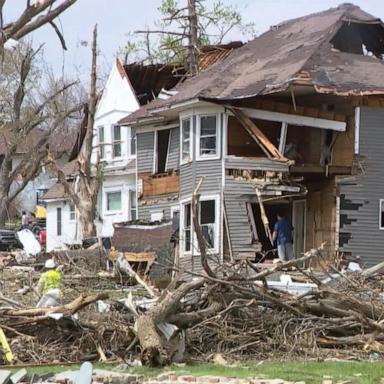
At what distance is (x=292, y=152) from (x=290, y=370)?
51.9 feet

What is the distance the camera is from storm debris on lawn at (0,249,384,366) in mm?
11052

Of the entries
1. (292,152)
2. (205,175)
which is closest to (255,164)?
(292,152)

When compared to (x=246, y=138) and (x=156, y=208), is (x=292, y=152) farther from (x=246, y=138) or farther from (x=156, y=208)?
(x=156, y=208)

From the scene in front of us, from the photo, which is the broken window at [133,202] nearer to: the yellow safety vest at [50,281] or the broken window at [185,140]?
the broken window at [185,140]

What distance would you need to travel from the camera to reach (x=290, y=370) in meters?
9.84

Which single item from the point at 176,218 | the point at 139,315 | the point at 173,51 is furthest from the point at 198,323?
the point at 173,51

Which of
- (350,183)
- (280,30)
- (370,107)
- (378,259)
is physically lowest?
(378,259)

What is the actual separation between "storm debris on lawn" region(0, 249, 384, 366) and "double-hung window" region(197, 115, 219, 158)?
1286 centimetres

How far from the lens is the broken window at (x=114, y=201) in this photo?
116 ft

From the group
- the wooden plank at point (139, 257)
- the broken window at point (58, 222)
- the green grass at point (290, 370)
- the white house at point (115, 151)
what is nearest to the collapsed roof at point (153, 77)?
the white house at point (115, 151)

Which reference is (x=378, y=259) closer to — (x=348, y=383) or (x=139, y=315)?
(x=139, y=315)

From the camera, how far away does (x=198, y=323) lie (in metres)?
11.5

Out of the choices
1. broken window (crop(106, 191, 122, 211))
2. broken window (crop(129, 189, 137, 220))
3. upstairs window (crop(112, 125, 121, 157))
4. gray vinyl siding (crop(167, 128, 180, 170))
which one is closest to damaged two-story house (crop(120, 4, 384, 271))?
gray vinyl siding (crop(167, 128, 180, 170))

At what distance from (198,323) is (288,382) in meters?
2.78
